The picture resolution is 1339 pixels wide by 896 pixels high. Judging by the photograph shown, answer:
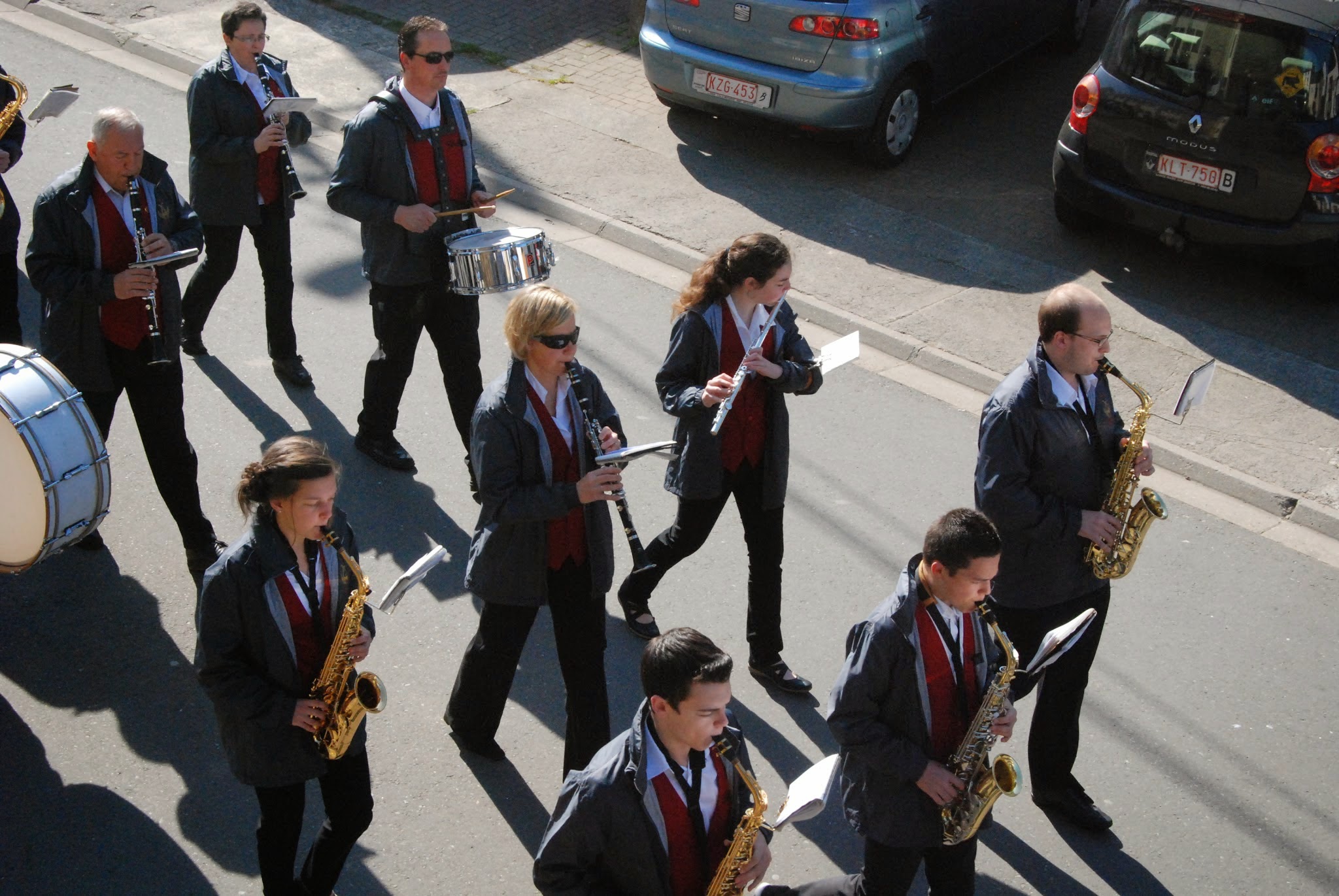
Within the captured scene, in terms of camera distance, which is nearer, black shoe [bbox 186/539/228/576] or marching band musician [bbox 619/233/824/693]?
marching band musician [bbox 619/233/824/693]

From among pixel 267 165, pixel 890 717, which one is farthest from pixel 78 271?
pixel 890 717

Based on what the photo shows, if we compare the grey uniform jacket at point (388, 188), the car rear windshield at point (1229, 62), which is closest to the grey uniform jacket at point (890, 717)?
the grey uniform jacket at point (388, 188)

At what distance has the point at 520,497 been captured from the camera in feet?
14.6

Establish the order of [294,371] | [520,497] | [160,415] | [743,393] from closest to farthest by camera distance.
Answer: [520,497]
[743,393]
[160,415]
[294,371]

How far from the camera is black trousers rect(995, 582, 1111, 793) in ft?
15.7

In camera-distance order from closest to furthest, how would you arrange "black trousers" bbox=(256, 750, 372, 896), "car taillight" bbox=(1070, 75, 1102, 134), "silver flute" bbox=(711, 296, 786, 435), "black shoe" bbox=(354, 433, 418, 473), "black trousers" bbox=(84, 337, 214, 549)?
1. "black trousers" bbox=(256, 750, 372, 896)
2. "silver flute" bbox=(711, 296, 786, 435)
3. "black trousers" bbox=(84, 337, 214, 549)
4. "black shoe" bbox=(354, 433, 418, 473)
5. "car taillight" bbox=(1070, 75, 1102, 134)

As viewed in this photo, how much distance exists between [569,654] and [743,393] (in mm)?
1227

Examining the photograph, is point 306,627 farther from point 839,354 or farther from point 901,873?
point 839,354

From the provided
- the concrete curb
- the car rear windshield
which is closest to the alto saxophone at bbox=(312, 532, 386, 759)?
the concrete curb

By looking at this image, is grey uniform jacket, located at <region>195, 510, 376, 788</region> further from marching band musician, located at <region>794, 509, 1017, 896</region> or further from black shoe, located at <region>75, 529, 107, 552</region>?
black shoe, located at <region>75, 529, 107, 552</region>

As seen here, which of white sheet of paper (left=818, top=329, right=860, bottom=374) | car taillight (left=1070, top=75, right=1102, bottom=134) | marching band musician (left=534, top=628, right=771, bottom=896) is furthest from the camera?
car taillight (left=1070, top=75, right=1102, bottom=134)

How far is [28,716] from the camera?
527 centimetres

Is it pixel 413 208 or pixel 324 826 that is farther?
pixel 413 208

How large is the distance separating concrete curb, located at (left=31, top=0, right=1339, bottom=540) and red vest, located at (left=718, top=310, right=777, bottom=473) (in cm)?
285
